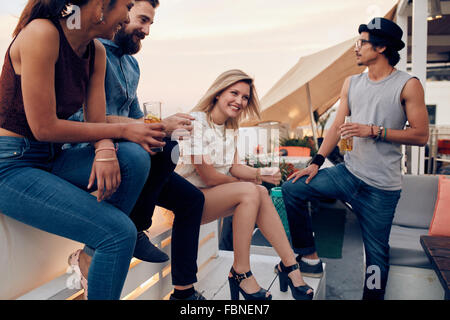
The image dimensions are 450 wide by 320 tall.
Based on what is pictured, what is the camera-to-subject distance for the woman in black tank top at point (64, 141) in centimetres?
87

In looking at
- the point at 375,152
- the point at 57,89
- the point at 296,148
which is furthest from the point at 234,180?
the point at 296,148

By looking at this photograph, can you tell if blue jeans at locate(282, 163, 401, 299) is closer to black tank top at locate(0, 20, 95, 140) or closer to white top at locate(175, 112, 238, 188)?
white top at locate(175, 112, 238, 188)

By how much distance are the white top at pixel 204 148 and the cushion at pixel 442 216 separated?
49.0 inches

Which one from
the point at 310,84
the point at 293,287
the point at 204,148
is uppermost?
the point at 310,84

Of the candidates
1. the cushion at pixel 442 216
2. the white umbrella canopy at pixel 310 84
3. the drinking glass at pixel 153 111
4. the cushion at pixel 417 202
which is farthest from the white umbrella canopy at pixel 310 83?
the drinking glass at pixel 153 111

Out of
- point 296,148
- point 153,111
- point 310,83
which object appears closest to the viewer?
point 153,111

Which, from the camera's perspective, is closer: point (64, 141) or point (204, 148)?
point (64, 141)

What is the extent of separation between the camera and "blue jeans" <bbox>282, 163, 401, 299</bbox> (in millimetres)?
1700

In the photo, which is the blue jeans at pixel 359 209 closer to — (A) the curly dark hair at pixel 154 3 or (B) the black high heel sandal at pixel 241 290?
(B) the black high heel sandal at pixel 241 290

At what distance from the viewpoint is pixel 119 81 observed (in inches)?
54.2

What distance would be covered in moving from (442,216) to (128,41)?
194 centimetres

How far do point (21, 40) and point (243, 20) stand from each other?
3123 millimetres

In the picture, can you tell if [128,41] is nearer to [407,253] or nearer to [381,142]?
[381,142]

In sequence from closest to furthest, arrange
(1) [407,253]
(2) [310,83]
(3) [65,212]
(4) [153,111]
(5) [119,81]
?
(3) [65,212] < (4) [153,111] < (5) [119,81] < (1) [407,253] < (2) [310,83]
